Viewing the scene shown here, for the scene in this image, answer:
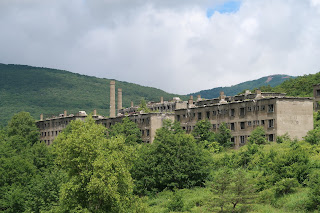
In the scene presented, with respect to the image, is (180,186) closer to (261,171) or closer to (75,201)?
(261,171)

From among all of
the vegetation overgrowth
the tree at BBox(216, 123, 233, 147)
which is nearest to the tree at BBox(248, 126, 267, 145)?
the vegetation overgrowth

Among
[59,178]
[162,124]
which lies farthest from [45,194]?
[162,124]

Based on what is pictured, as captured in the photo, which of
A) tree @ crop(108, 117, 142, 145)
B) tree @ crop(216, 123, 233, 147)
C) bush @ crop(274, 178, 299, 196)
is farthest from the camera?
tree @ crop(108, 117, 142, 145)

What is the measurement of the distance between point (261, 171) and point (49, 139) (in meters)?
81.0

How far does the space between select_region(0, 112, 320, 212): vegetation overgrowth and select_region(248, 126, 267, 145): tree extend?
0.15 metres

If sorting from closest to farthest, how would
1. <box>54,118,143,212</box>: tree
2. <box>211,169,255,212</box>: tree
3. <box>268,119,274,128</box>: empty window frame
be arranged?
1. <box>54,118,143,212</box>: tree
2. <box>211,169,255,212</box>: tree
3. <box>268,119,274,128</box>: empty window frame

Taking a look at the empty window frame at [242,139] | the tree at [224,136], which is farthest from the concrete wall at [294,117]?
the tree at [224,136]

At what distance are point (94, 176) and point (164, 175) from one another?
2445 cm

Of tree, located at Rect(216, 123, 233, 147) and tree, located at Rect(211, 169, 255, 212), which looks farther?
tree, located at Rect(216, 123, 233, 147)

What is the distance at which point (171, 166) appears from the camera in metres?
64.4

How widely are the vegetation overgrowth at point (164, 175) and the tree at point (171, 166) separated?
0.43ft

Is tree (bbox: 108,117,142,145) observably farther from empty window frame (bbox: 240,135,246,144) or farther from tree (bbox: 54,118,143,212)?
tree (bbox: 54,118,143,212)

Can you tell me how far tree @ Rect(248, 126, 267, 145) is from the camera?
72812 mm

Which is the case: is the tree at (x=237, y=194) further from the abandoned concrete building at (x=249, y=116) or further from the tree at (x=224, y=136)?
the tree at (x=224, y=136)
